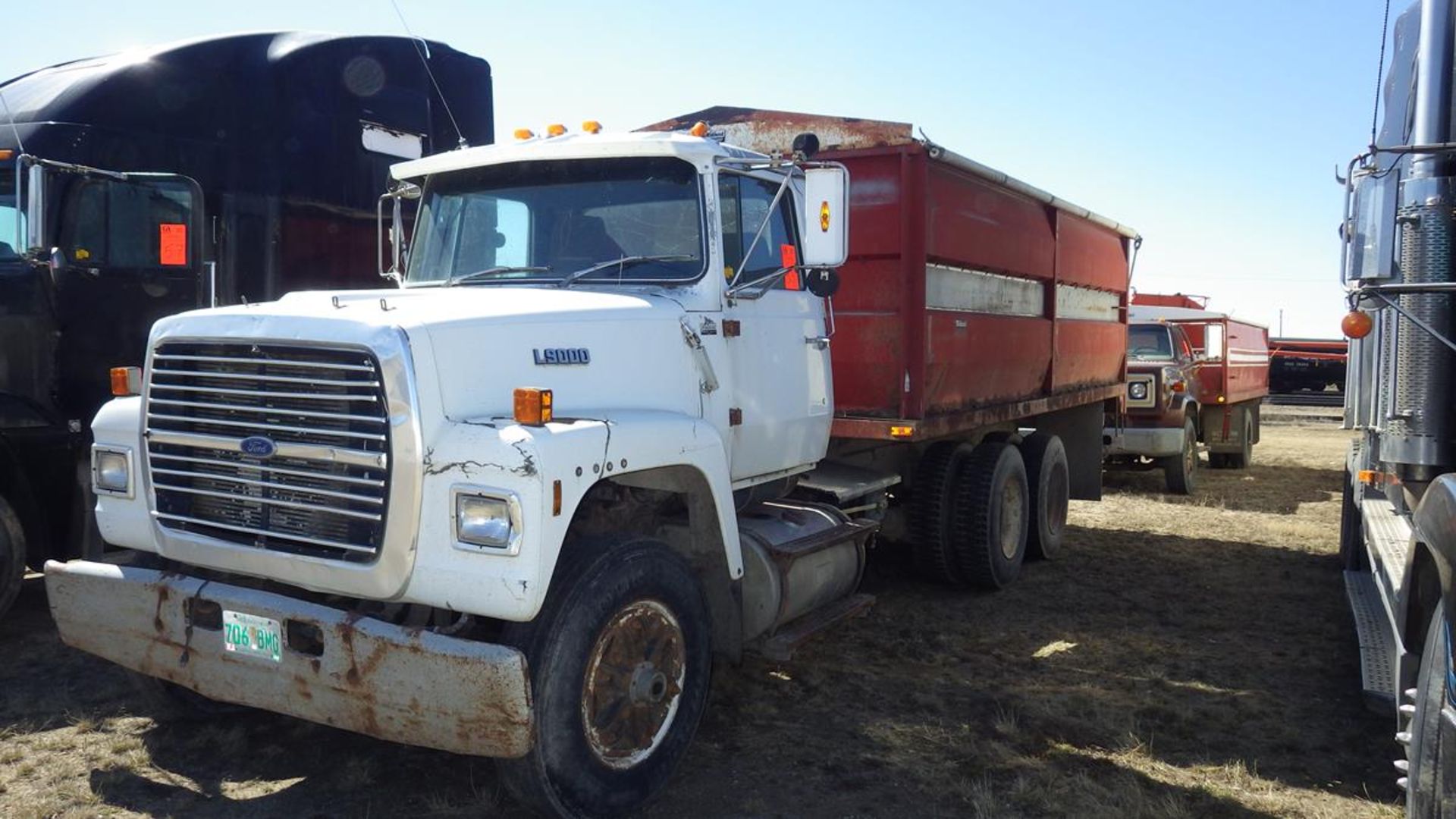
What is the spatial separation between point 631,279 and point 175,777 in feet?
8.57

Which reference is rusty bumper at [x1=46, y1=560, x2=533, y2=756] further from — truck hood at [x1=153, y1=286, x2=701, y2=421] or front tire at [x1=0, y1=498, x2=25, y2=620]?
front tire at [x1=0, y1=498, x2=25, y2=620]

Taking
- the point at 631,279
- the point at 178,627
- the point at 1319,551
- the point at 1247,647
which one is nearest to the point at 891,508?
the point at 1247,647

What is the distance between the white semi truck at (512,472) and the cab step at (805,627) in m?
0.03

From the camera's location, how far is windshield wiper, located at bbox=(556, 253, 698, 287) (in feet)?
14.6

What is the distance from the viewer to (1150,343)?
14039 millimetres

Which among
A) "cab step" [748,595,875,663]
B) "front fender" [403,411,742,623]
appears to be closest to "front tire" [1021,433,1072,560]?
"cab step" [748,595,875,663]

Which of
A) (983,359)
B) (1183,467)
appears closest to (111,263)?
(983,359)

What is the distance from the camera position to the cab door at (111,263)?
5844mm

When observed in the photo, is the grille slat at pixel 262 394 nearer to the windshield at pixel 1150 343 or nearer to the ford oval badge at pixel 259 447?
the ford oval badge at pixel 259 447

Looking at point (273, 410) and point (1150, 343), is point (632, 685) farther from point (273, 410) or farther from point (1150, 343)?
point (1150, 343)

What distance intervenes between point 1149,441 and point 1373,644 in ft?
25.1

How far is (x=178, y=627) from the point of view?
3.74 metres

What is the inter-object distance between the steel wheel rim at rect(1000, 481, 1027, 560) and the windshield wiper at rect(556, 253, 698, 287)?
4027mm

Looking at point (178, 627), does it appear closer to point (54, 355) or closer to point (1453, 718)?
point (54, 355)
